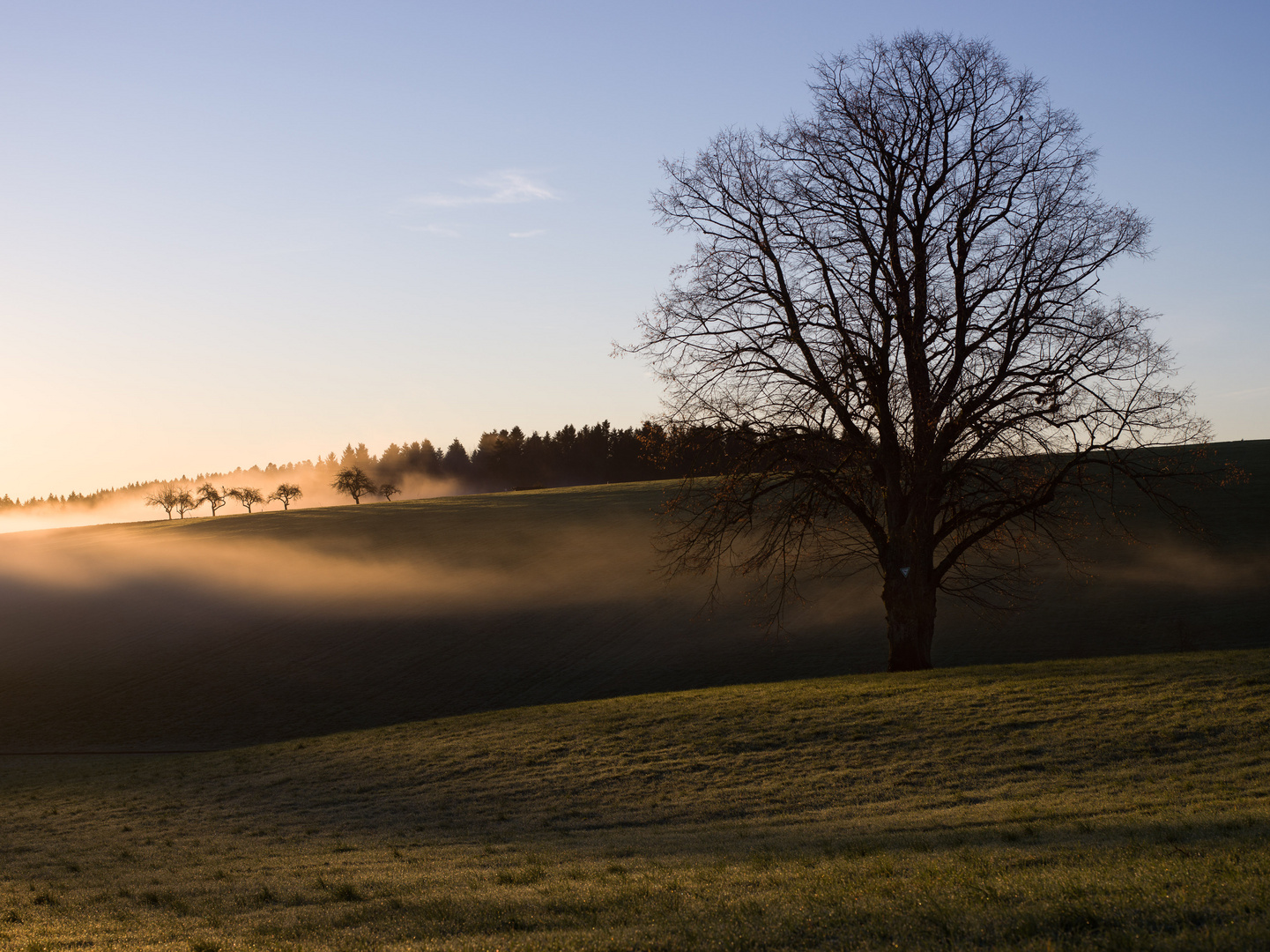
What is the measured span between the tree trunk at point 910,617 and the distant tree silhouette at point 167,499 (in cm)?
10567

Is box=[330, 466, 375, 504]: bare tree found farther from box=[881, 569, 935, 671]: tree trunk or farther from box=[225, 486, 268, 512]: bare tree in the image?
box=[881, 569, 935, 671]: tree trunk

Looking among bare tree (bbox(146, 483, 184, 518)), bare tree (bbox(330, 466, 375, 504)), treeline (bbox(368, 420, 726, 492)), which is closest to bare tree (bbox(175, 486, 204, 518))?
bare tree (bbox(146, 483, 184, 518))

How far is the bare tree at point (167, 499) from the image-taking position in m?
108

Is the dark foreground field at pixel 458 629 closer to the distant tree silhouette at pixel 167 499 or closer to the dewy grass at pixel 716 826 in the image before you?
the dewy grass at pixel 716 826

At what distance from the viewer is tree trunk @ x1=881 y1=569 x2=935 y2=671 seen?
21.4 m

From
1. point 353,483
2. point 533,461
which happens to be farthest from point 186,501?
point 533,461

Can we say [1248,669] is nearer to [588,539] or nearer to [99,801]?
[99,801]

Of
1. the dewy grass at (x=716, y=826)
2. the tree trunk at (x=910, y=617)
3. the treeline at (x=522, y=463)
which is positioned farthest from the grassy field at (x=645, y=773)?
the treeline at (x=522, y=463)

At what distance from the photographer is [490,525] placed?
6106 cm

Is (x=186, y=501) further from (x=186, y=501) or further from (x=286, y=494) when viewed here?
(x=286, y=494)

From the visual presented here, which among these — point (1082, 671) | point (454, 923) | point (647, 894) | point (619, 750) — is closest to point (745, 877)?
point (647, 894)

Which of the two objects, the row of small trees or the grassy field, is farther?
the row of small trees

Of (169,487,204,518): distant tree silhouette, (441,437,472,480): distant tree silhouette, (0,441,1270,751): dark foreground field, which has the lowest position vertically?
(0,441,1270,751): dark foreground field

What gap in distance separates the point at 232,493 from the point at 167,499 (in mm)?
7712
